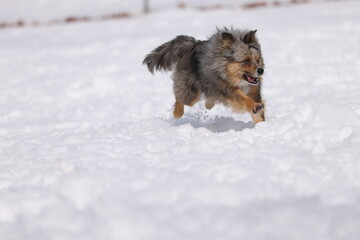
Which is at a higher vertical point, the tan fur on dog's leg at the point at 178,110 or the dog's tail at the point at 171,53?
the dog's tail at the point at 171,53

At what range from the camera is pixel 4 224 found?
272cm

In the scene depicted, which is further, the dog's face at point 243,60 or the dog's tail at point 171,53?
the dog's tail at point 171,53

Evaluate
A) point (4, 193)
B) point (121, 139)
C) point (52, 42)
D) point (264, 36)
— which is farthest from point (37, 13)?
point (4, 193)

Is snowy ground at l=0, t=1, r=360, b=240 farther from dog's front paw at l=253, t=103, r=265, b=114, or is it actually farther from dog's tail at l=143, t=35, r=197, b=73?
dog's tail at l=143, t=35, r=197, b=73

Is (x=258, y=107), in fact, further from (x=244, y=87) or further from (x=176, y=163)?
(x=176, y=163)

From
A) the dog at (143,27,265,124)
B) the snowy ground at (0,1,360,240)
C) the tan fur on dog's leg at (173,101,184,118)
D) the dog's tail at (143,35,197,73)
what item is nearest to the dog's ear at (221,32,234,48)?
the dog at (143,27,265,124)

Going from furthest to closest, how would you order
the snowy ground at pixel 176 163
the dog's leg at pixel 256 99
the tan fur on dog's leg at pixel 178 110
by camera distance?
the tan fur on dog's leg at pixel 178 110
the dog's leg at pixel 256 99
the snowy ground at pixel 176 163

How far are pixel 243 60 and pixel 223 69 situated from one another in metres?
0.24

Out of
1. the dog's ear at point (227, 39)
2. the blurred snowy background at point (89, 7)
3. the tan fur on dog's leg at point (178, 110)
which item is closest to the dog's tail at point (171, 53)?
the tan fur on dog's leg at point (178, 110)

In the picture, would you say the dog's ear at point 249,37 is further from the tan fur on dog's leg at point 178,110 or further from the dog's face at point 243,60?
the tan fur on dog's leg at point 178,110

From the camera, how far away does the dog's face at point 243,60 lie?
4.45 metres

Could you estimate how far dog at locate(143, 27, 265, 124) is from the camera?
14.8 feet

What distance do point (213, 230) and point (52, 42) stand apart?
990 centimetres

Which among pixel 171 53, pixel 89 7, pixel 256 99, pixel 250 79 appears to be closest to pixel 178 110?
pixel 171 53
